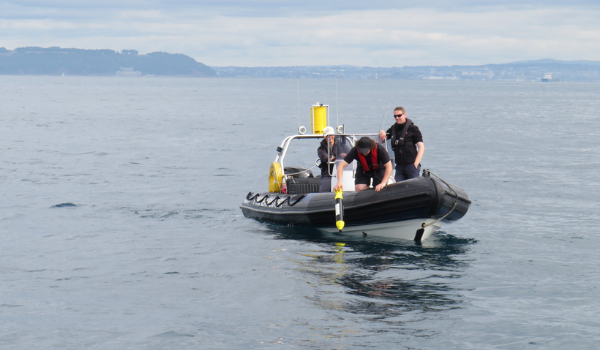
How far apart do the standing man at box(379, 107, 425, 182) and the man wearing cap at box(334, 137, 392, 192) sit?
0.50 meters

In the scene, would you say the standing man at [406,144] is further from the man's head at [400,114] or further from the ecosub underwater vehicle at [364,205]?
the ecosub underwater vehicle at [364,205]

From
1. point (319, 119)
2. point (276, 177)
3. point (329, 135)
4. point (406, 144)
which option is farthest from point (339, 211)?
point (276, 177)

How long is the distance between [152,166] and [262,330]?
17580 millimetres

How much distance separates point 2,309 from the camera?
28.4 ft

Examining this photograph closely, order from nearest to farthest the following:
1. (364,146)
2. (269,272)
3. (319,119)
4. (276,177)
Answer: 1. (269,272)
2. (364,146)
3. (319,119)
4. (276,177)

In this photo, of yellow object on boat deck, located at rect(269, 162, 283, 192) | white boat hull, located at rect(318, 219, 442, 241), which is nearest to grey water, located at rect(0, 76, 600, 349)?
white boat hull, located at rect(318, 219, 442, 241)

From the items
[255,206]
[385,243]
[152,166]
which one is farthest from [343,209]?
[152,166]

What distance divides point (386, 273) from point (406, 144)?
230 cm

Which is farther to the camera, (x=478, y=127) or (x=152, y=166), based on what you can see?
(x=478, y=127)

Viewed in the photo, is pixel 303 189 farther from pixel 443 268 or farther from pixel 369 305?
pixel 369 305

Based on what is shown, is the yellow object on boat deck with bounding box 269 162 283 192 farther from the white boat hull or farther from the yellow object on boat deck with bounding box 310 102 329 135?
the white boat hull

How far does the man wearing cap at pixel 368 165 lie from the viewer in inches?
415

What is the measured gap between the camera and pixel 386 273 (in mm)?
10070

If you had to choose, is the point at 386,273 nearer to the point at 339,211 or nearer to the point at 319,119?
the point at 339,211
